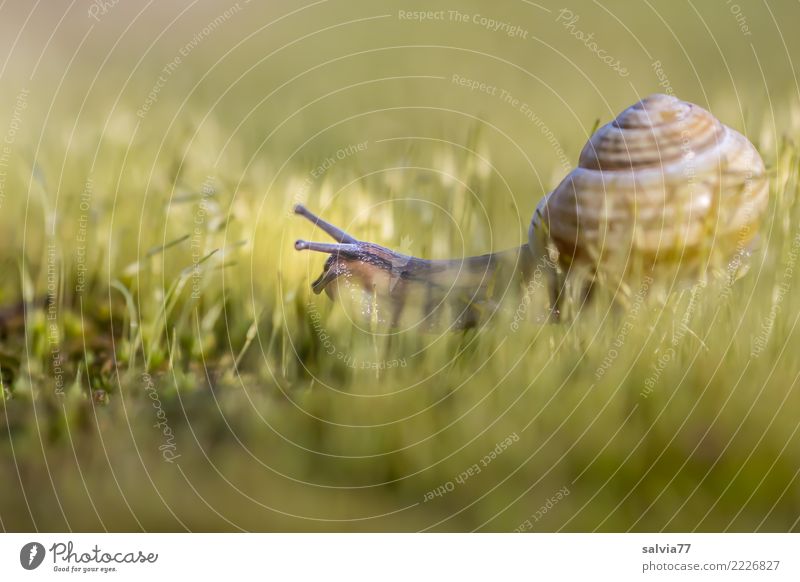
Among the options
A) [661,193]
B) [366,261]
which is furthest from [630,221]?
[366,261]

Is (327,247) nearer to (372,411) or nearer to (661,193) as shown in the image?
(372,411)

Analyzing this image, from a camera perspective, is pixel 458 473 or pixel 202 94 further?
pixel 202 94

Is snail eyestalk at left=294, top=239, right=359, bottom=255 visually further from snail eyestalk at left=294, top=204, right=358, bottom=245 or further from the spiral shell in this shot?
the spiral shell

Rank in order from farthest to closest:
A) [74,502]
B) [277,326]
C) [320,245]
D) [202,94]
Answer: [202,94], [320,245], [277,326], [74,502]

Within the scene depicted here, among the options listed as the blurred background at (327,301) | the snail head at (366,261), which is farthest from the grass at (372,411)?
the snail head at (366,261)

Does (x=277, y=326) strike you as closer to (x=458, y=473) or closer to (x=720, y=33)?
(x=458, y=473)
